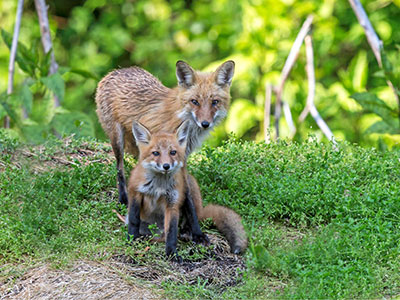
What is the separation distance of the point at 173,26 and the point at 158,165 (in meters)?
7.97

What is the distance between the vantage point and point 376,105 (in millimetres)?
7801

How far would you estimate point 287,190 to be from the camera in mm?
5836

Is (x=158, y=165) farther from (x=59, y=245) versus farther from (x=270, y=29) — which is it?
(x=270, y=29)

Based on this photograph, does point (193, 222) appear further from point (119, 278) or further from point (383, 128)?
point (383, 128)

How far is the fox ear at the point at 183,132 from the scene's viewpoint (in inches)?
213

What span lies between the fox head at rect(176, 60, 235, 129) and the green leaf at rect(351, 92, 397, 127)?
2.55 metres

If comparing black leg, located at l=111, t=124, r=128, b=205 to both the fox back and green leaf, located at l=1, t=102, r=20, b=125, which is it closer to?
the fox back

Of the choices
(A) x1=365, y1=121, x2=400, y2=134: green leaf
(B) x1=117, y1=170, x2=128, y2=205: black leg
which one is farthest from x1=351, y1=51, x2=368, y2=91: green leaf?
(B) x1=117, y1=170, x2=128, y2=205: black leg

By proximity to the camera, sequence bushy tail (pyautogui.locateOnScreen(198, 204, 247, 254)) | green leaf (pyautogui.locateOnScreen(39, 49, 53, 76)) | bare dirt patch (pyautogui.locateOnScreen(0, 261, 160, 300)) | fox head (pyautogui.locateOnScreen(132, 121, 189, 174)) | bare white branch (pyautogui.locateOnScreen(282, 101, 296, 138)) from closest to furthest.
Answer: bare dirt patch (pyautogui.locateOnScreen(0, 261, 160, 300)) → fox head (pyautogui.locateOnScreen(132, 121, 189, 174)) → bushy tail (pyautogui.locateOnScreen(198, 204, 247, 254)) → green leaf (pyautogui.locateOnScreen(39, 49, 53, 76)) → bare white branch (pyautogui.locateOnScreen(282, 101, 296, 138))

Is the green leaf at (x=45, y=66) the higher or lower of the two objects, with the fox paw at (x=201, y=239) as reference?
higher

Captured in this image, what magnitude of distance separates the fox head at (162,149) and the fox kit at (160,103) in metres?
0.29

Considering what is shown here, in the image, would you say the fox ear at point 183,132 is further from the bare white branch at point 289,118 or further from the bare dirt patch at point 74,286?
the bare white branch at point 289,118

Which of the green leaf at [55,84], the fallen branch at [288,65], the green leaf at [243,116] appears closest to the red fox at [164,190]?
the green leaf at [55,84]

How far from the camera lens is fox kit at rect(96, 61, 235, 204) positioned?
5.74 m
